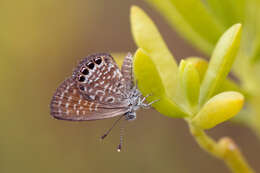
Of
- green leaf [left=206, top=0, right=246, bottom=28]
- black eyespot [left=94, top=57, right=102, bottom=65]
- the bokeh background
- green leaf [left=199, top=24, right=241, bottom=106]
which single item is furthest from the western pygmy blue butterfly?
the bokeh background

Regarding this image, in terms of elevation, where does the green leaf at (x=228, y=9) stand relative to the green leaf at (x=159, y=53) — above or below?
above

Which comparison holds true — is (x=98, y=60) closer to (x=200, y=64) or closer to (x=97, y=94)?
(x=97, y=94)

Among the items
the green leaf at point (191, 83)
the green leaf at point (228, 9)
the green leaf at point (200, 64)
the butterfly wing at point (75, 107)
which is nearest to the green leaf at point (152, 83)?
the green leaf at point (191, 83)

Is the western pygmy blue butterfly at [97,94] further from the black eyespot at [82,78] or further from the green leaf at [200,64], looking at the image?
the green leaf at [200,64]

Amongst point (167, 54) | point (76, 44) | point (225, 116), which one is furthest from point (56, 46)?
point (225, 116)

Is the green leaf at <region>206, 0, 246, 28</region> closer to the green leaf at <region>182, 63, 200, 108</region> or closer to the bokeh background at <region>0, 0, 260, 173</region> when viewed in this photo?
the green leaf at <region>182, 63, 200, 108</region>

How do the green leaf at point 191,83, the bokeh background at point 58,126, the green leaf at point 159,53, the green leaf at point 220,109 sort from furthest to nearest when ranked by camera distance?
the bokeh background at point 58,126, the green leaf at point 159,53, the green leaf at point 191,83, the green leaf at point 220,109
